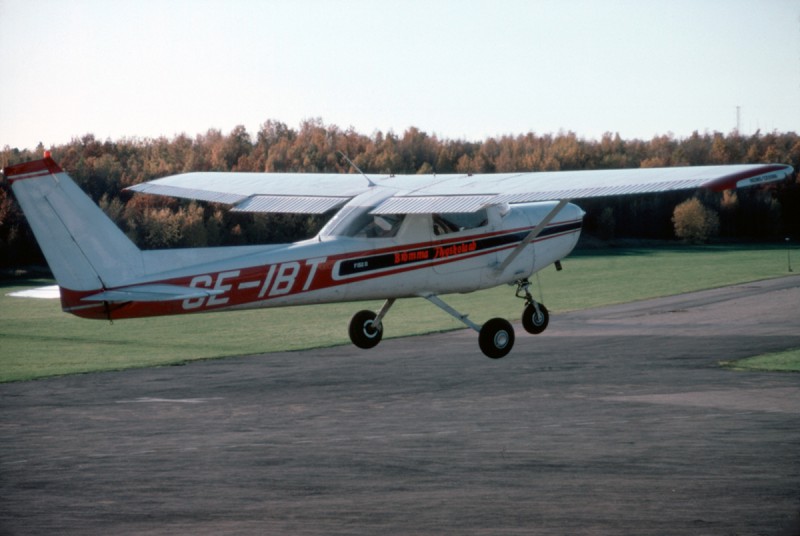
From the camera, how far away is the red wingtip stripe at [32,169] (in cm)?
1533

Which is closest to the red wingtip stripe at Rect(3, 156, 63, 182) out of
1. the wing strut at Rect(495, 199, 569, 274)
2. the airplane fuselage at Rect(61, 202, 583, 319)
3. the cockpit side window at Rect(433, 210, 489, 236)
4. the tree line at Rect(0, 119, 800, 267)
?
the airplane fuselage at Rect(61, 202, 583, 319)

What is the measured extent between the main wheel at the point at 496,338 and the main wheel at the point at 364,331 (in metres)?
2.21

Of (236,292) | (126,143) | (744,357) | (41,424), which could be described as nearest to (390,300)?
(236,292)

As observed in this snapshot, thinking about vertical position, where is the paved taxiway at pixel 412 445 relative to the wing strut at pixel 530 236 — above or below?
below

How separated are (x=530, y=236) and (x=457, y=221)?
1.56 metres

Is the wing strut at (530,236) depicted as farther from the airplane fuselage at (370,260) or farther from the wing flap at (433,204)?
the wing flap at (433,204)

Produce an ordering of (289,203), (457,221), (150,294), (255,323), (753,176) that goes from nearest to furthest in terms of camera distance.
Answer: (753,176), (150,294), (457,221), (289,203), (255,323)

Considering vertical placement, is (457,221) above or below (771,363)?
above

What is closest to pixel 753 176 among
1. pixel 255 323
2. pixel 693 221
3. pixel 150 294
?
pixel 150 294

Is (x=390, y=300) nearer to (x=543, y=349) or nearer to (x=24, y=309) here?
(x=543, y=349)

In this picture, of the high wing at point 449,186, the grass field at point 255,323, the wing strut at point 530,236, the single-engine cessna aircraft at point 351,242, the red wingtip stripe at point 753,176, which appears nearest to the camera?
the red wingtip stripe at point 753,176

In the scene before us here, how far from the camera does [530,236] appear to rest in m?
22.1

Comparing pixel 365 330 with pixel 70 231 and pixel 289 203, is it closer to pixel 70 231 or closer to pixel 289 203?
pixel 289 203

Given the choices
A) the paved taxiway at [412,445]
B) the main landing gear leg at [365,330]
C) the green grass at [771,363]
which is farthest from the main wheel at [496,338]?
the green grass at [771,363]
